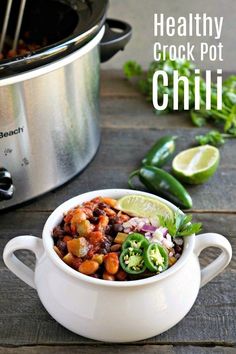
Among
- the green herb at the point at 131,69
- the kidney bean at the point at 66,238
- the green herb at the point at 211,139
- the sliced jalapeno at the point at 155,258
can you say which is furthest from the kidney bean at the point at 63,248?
the green herb at the point at 131,69

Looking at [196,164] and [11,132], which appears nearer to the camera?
[11,132]

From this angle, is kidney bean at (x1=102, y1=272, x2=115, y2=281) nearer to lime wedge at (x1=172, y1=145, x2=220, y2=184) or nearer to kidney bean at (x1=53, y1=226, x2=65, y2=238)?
kidney bean at (x1=53, y1=226, x2=65, y2=238)

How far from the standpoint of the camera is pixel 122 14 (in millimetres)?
1655

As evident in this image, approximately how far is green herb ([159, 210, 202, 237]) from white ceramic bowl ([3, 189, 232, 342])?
0.4 inches

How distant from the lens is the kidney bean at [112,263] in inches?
32.1

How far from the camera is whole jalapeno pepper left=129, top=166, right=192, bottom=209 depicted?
1176 millimetres

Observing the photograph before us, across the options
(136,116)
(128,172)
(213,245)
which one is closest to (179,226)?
(213,245)

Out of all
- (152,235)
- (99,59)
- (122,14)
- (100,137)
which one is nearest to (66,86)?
(99,59)

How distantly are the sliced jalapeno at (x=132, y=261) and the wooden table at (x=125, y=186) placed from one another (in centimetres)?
13

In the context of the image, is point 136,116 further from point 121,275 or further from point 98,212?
point 121,275

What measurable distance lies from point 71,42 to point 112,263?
0.41 meters

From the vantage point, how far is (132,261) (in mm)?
822

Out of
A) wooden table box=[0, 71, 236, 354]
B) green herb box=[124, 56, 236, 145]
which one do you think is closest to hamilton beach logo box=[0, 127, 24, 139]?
wooden table box=[0, 71, 236, 354]

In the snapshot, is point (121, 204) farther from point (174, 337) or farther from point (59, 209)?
point (174, 337)
